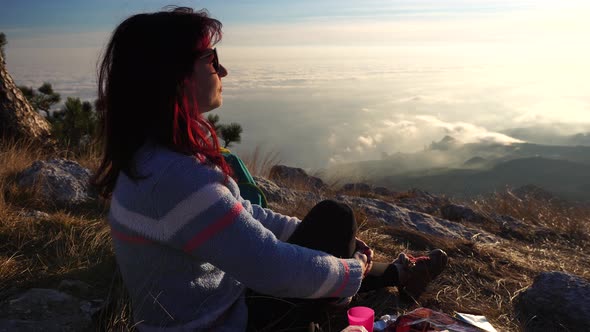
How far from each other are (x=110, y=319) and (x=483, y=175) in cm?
11798

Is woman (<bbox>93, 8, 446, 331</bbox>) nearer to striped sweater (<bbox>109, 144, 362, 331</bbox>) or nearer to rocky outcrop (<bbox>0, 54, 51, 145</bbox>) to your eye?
striped sweater (<bbox>109, 144, 362, 331</bbox>)

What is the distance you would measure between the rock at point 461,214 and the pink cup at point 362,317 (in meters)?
4.31

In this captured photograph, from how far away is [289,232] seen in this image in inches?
103

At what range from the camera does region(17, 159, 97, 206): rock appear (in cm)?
427

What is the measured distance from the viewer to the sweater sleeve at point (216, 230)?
163 centimetres

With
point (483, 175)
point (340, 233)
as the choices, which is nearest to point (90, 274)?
point (340, 233)

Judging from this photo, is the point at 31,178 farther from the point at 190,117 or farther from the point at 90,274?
the point at 190,117

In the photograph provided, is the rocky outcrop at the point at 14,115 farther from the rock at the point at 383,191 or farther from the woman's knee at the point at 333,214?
the rock at the point at 383,191

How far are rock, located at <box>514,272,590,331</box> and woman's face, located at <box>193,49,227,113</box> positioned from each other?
2.20 m

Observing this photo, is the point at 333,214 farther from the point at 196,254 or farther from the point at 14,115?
the point at 14,115

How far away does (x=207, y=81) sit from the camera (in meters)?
1.90

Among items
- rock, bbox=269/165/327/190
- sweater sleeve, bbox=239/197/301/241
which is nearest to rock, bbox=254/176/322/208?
rock, bbox=269/165/327/190

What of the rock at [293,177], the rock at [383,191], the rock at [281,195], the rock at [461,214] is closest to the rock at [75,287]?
the rock at [281,195]

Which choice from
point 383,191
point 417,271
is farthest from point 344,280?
point 383,191
